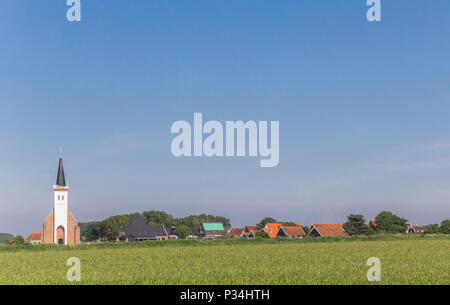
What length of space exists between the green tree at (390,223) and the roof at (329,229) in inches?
917

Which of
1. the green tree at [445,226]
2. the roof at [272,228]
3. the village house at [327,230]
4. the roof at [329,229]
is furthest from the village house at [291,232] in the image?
the green tree at [445,226]

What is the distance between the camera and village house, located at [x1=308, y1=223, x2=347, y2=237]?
105250 millimetres

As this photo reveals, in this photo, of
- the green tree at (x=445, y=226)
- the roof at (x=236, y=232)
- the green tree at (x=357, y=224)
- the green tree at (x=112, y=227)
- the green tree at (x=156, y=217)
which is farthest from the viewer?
the green tree at (x=156, y=217)

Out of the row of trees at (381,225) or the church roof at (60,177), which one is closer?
the church roof at (60,177)

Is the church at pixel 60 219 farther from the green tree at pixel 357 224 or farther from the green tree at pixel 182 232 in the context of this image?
the green tree at pixel 357 224

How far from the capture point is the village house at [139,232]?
4549 inches

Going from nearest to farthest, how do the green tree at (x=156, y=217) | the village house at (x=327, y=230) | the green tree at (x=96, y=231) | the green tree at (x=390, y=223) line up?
the village house at (x=327, y=230) → the green tree at (x=96, y=231) → the green tree at (x=390, y=223) → the green tree at (x=156, y=217)

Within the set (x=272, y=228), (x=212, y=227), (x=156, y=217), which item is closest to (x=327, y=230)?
(x=272, y=228)

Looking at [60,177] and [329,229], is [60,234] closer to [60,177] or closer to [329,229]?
[60,177]

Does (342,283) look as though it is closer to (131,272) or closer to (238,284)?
(238,284)

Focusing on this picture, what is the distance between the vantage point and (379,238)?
76188mm
